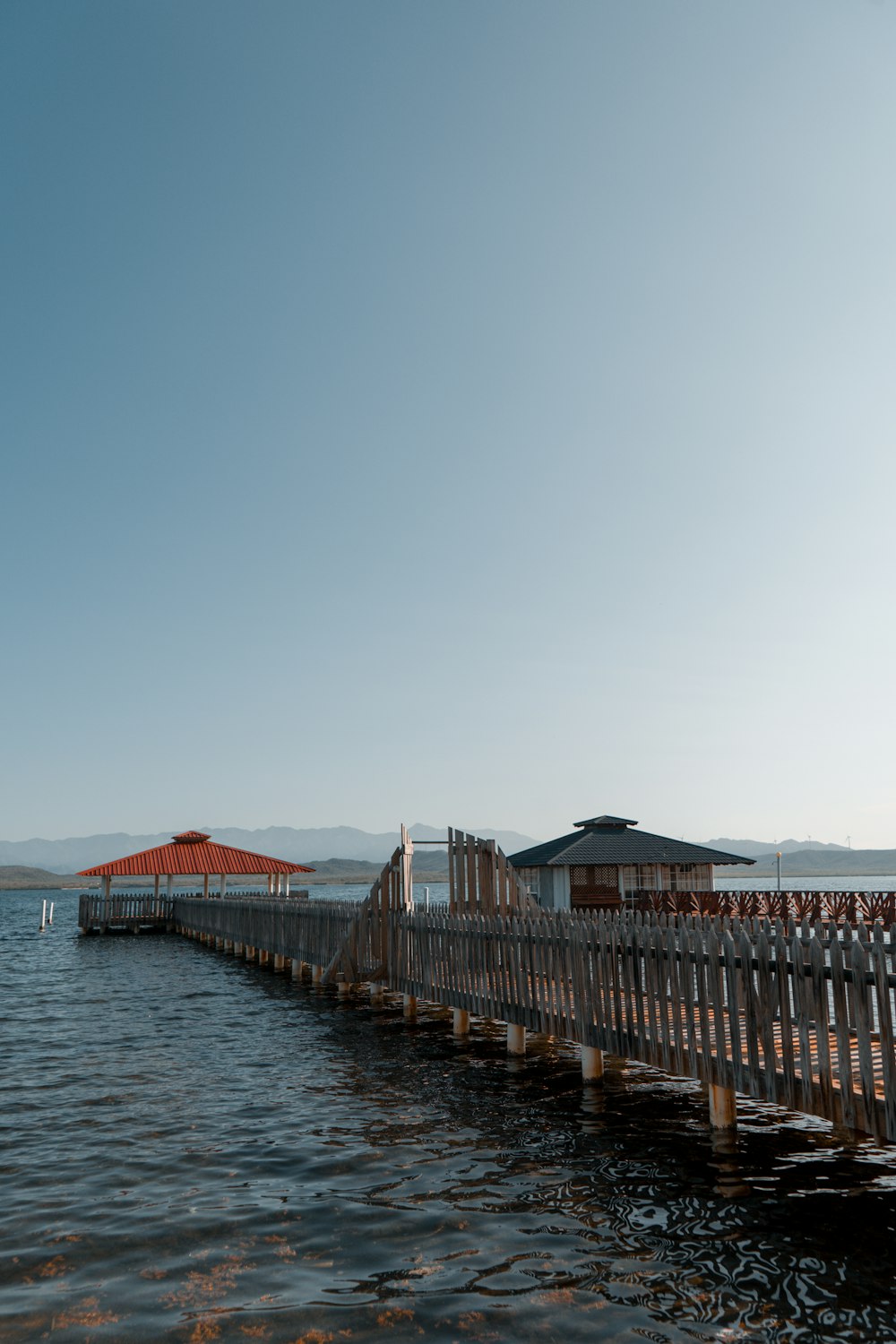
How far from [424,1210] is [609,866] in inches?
1177

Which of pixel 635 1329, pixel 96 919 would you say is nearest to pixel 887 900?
pixel 635 1329

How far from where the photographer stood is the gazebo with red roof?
45375 millimetres

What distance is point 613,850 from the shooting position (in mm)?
36125

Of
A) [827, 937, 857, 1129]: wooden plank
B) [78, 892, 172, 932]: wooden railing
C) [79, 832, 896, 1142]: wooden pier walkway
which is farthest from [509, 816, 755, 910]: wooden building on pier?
[827, 937, 857, 1129]: wooden plank

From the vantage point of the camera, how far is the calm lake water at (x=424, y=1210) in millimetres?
5965

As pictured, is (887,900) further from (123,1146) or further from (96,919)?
(96,919)

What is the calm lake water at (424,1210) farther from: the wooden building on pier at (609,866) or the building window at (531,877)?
the building window at (531,877)

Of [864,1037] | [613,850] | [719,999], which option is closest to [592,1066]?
[719,999]

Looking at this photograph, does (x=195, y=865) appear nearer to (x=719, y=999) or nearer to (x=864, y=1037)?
(x=719, y=999)

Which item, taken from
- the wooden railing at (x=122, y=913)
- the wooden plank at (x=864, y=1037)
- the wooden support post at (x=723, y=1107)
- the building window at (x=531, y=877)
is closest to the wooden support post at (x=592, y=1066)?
the wooden support post at (x=723, y=1107)

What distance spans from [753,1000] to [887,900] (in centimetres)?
2012

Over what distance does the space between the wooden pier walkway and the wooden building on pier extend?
1613cm

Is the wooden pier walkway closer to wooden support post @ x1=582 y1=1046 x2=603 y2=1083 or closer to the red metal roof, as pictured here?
wooden support post @ x1=582 y1=1046 x2=603 y2=1083

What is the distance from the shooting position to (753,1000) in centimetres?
874
